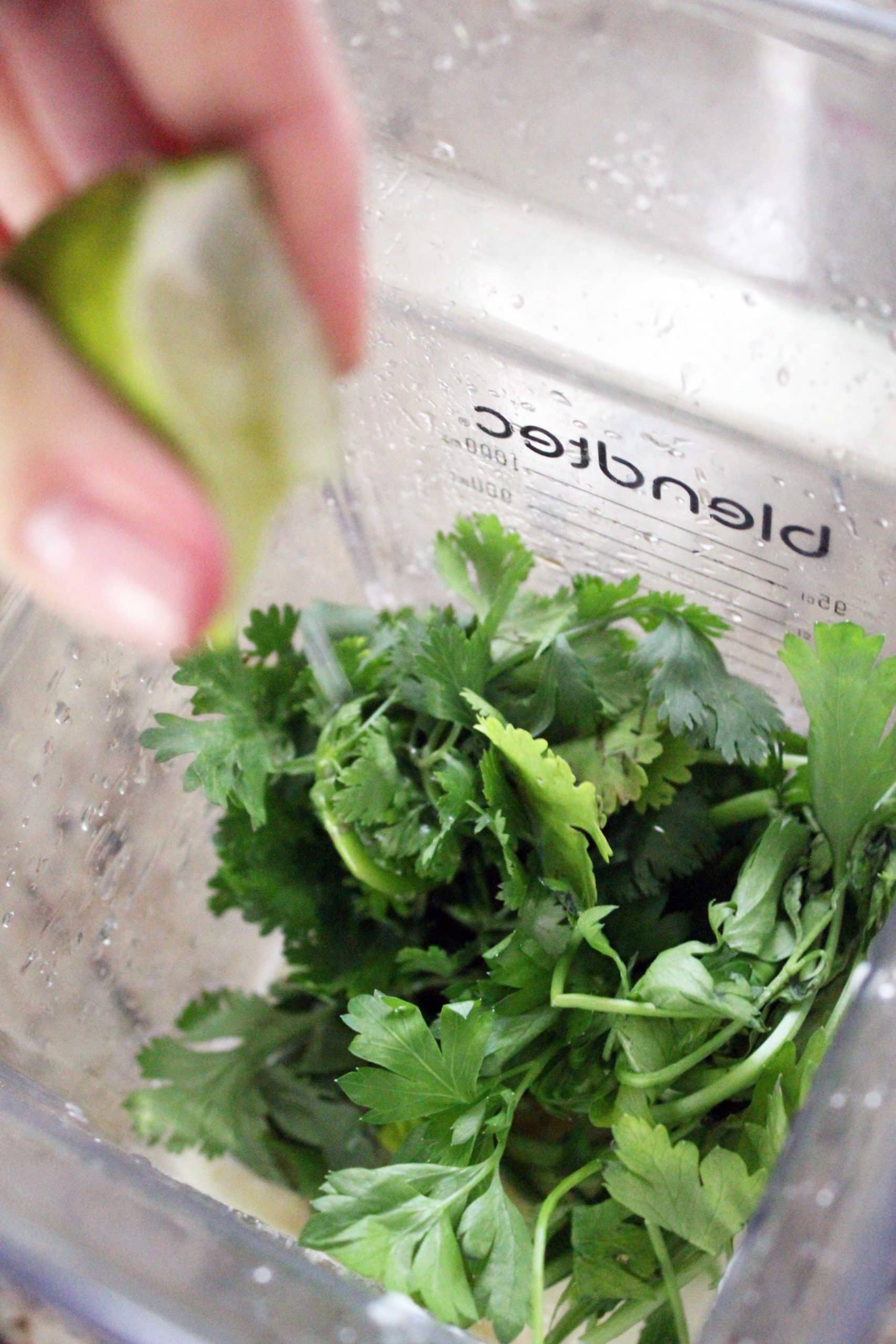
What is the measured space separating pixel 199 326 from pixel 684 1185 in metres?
0.36

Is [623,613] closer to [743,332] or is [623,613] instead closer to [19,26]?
[743,332]

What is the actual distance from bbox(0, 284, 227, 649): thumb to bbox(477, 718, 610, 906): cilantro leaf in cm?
25

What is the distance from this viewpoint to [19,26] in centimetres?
36

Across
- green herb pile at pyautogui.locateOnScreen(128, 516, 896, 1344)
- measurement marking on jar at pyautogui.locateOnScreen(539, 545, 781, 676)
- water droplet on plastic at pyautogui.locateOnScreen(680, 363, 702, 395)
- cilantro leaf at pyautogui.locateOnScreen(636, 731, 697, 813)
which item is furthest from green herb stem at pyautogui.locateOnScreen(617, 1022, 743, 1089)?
water droplet on plastic at pyautogui.locateOnScreen(680, 363, 702, 395)

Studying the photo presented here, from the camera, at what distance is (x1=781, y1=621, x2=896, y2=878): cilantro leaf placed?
0.51 meters

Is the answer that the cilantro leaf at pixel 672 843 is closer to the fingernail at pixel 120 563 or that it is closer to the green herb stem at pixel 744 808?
the green herb stem at pixel 744 808

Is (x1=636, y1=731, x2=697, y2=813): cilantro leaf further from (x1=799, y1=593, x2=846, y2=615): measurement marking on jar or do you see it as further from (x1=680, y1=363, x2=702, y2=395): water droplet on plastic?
(x1=680, y1=363, x2=702, y2=395): water droplet on plastic

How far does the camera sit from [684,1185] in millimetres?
475

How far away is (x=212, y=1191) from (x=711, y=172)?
0.68 m

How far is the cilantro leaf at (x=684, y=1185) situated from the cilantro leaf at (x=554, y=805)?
0.10 metres

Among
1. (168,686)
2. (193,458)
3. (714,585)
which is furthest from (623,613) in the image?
(193,458)

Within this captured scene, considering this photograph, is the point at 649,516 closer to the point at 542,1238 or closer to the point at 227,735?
the point at 227,735

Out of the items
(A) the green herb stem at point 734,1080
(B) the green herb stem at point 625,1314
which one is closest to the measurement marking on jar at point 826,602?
(A) the green herb stem at point 734,1080

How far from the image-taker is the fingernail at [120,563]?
0.27m
